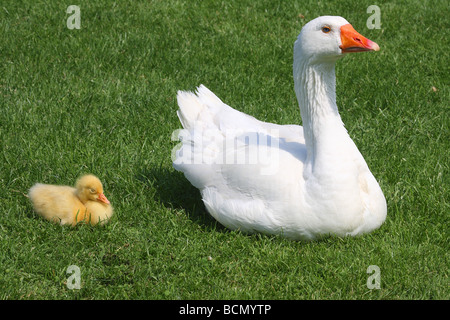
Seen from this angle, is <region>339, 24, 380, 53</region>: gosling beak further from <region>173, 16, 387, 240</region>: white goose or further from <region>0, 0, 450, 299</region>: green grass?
<region>0, 0, 450, 299</region>: green grass

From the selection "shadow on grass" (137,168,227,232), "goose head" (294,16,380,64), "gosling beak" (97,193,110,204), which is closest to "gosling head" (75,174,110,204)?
"gosling beak" (97,193,110,204)

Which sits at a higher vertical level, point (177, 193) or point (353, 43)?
point (353, 43)

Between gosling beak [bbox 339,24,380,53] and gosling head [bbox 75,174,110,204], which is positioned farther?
gosling head [bbox 75,174,110,204]

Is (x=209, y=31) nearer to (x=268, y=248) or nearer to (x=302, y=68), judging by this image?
(x=302, y=68)

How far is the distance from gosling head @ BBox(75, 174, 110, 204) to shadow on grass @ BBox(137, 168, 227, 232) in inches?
24.8

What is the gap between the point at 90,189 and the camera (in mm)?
5156

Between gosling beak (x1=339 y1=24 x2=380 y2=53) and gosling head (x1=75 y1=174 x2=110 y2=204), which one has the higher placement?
gosling beak (x1=339 y1=24 x2=380 y2=53)

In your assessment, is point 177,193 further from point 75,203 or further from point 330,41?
point 330,41

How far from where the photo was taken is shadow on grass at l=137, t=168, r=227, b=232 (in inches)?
214

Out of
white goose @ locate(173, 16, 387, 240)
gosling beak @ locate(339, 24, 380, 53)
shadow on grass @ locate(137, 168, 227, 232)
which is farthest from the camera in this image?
shadow on grass @ locate(137, 168, 227, 232)

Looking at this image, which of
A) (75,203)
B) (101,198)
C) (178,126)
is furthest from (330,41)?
(178,126)

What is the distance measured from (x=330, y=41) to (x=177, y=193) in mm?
2072

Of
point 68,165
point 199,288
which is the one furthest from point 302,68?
point 68,165

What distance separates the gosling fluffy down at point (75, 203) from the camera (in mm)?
5129
